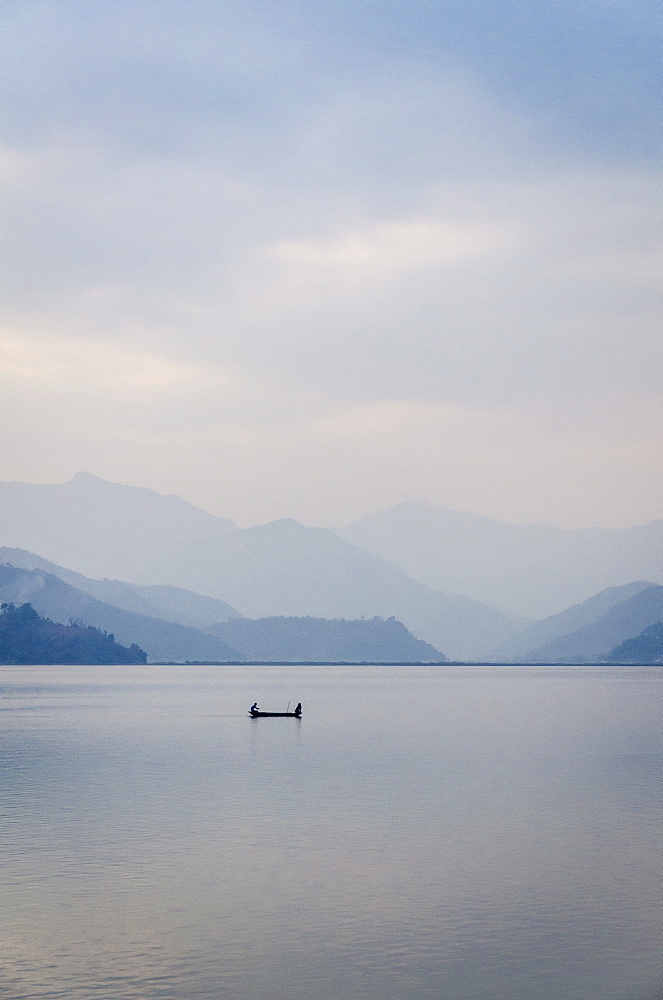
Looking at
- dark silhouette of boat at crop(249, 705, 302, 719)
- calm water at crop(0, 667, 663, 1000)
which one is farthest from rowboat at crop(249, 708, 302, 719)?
calm water at crop(0, 667, 663, 1000)

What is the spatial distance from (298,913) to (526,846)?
1550 cm

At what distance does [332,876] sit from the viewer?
141 ft

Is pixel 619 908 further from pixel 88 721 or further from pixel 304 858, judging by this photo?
pixel 88 721

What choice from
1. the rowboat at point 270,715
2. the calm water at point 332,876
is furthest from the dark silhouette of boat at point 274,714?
the calm water at point 332,876

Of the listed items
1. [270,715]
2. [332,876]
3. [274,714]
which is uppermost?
[274,714]

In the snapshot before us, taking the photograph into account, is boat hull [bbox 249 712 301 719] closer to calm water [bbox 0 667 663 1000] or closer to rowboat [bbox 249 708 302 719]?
rowboat [bbox 249 708 302 719]

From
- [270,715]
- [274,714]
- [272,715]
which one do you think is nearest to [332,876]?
[274,714]

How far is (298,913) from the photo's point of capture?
37.5 m

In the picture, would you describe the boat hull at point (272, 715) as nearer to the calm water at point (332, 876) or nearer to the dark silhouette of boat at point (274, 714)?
the dark silhouette of boat at point (274, 714)

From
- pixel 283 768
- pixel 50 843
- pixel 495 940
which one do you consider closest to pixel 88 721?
pixel 283 768

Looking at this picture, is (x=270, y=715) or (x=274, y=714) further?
(x=270, y=715)

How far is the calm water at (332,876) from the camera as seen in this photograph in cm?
3089

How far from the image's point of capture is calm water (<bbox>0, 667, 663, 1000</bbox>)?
3089 centimetres

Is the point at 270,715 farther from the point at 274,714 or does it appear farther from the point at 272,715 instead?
the point at 274,714
